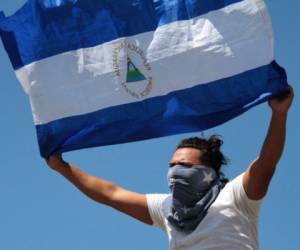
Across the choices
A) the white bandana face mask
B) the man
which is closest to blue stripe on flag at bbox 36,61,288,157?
the man

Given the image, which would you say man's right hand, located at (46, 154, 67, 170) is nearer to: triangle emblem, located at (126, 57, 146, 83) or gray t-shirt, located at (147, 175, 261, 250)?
triangle emblem, located at (126, 57, 146, 83)

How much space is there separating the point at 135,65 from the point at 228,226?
213cm

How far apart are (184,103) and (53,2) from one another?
1900mm

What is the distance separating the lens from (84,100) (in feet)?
28.1

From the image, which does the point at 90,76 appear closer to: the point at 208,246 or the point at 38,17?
the point at 38,17

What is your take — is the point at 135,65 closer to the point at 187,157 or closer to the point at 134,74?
the point at 134,74

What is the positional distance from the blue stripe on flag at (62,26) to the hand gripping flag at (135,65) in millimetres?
11

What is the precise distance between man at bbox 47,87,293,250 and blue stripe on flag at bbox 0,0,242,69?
59.7 inches

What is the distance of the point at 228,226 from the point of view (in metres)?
7.01

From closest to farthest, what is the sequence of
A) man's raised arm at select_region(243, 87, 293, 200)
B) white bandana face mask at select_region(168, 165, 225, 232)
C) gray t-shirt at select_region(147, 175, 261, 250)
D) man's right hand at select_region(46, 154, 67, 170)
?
man's raised arm at select_region(243, 87, 293, 200)
gray t-shirt at select_region(147, 175, 261, 250)
white bandana face mask at select_region(168, 165, 225, 232)
man's right hand at select_region(46, 154, 67, 170)

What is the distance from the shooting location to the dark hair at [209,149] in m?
7.74

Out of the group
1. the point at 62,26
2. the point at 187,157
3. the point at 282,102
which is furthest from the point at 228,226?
the point at 62,26

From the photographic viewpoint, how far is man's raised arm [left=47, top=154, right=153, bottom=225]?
7.94 metres

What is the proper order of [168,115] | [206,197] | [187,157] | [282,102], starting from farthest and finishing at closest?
1. [168,115]
2. [187,157]
3. [206,197]
4. [282,102]
